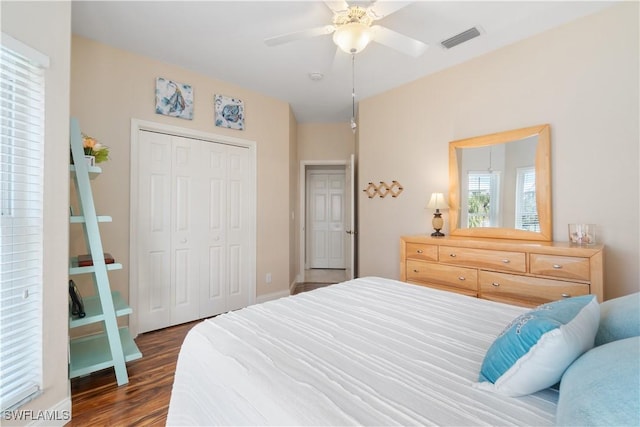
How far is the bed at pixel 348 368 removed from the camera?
0.68m

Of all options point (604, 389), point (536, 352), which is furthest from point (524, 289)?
point (604, 389)

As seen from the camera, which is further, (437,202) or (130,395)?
(437,202)

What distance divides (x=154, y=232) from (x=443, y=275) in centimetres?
277

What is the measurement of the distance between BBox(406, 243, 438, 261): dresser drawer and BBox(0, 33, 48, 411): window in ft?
8.77

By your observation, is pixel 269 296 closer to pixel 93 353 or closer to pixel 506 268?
pixel 93 353

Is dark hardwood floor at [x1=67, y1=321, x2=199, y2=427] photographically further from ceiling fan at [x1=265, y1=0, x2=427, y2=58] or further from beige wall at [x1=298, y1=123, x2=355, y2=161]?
beige wall at [x1=298, y1=123, x2=355, y2=161]

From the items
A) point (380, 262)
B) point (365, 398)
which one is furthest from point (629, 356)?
point (380, 262)

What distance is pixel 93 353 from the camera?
6.46 ft

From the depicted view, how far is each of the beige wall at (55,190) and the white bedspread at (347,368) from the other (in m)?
0.96

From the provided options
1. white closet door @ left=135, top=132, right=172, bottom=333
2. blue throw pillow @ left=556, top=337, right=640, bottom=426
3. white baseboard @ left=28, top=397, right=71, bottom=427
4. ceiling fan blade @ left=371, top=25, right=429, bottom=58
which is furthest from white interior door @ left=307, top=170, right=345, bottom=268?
blue throw pillow @ left=556, top=337, right=640, bottom=426

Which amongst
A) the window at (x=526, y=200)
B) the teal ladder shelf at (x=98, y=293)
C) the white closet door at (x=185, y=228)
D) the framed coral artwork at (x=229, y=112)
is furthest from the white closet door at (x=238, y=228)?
the window at (x=526, y=200)

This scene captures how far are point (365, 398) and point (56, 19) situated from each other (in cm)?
231

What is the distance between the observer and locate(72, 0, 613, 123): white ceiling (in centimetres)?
204

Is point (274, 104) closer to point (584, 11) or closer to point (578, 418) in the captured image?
point (584, 11)
